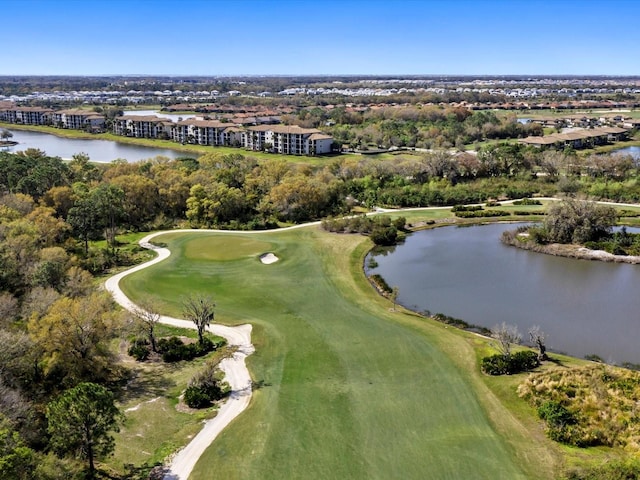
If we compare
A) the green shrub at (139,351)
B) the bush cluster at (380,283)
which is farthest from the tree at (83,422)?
the bush cluster at (380,283)

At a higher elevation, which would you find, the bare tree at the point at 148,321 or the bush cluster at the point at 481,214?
the bush cluster at the point at 481,214

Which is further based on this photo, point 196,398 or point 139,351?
point 139,351

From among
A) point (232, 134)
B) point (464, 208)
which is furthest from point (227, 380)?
point (232, 134)

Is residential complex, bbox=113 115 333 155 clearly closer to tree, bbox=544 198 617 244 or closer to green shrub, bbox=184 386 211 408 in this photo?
tree, bbox=544 198 617 244

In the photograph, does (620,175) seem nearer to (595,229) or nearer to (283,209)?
(595,229)

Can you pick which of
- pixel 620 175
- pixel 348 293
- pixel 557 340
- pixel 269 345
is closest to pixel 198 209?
pixel 348 293

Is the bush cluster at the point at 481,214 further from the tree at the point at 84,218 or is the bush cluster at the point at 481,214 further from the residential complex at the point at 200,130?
the residential complex at the point at 200,130

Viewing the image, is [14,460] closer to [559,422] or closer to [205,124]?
[559,422]
